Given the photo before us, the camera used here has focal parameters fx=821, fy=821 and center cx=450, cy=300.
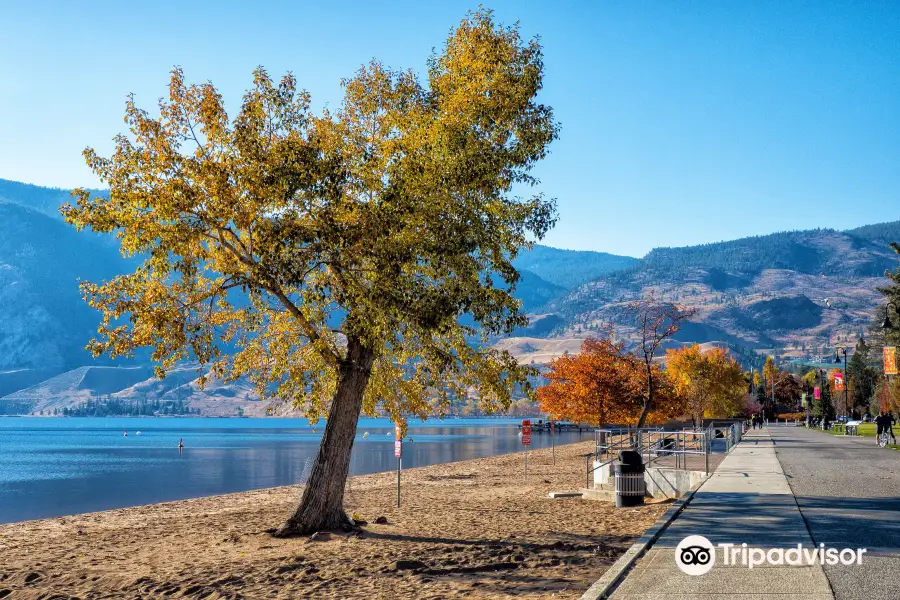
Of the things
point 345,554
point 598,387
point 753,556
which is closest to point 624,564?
point 753,556

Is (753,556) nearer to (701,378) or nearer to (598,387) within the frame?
(598,387)

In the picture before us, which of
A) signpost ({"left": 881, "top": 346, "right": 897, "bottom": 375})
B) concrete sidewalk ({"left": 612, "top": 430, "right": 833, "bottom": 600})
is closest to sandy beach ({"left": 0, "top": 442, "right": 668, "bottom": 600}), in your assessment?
concrete sidewalk ({"left": 612, "top": 430, "right": 833, "bottom": 600})

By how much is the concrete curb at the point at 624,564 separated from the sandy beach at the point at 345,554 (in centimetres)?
58

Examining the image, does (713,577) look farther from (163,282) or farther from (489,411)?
(163,282)

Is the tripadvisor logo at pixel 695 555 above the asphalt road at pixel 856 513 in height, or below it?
above

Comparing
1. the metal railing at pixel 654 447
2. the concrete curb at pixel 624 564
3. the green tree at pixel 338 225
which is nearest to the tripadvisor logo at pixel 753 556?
the concrete curb at pixel 624 564

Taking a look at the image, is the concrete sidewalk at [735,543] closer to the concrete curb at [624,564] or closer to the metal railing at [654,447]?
the concrete curb at [624,564]

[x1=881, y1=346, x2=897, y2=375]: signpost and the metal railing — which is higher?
[x1=881, y1=346, x2=897, y2=375]: signpost

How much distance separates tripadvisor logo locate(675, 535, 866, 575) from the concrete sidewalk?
120mm

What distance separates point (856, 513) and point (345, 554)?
9.58 meters

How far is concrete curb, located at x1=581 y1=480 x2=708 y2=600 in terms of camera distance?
368 inches

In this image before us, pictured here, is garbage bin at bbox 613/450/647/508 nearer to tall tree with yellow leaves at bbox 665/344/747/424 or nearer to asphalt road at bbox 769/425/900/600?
asphalt road at bbox 769/425/900/600

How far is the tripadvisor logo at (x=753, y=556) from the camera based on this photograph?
10539 millimetres

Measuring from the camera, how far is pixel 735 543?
12023 millimetres
